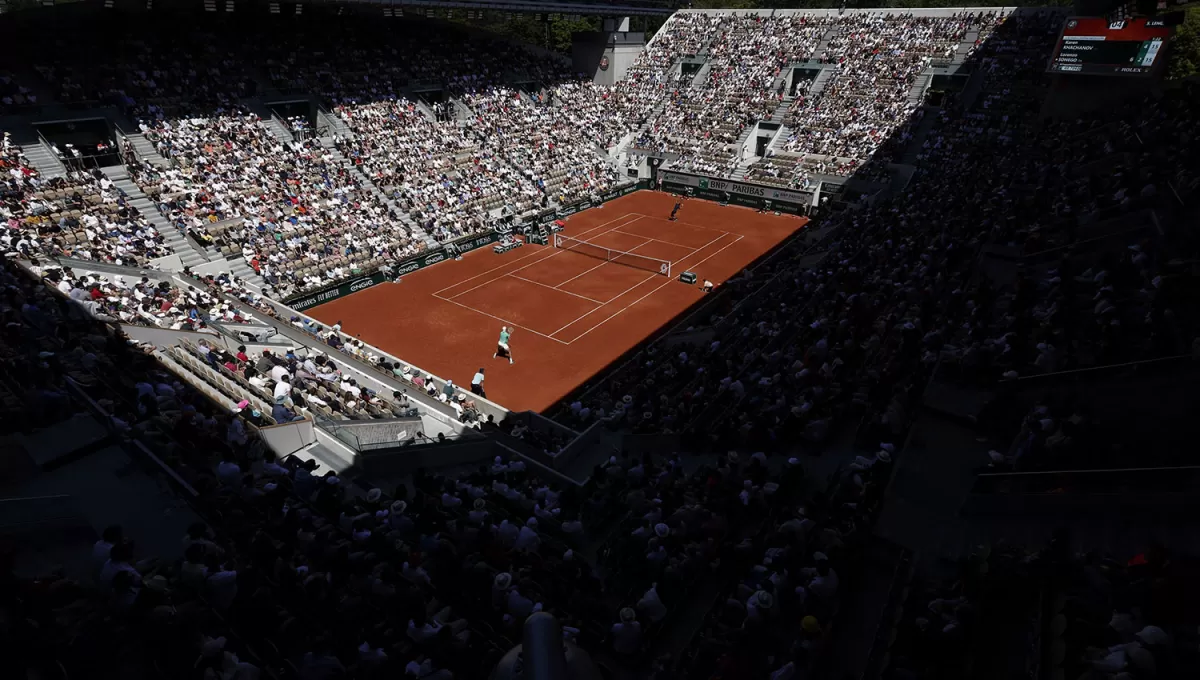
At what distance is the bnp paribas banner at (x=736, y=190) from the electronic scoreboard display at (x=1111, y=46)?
600 inches

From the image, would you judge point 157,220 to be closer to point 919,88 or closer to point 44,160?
point 44,160

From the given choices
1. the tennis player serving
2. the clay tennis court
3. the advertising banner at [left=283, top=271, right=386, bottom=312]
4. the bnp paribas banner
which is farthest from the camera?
the bnp paribas banner

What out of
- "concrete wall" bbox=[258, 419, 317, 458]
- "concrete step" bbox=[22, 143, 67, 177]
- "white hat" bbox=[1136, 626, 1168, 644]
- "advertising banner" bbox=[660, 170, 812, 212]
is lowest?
"concrete wall" bbox=[258, 419, 317, 458]

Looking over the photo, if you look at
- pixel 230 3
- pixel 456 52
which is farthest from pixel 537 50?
pixel 230 3

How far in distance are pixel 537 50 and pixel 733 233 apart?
3146 centimetres

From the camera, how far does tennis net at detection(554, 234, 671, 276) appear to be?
115 ft

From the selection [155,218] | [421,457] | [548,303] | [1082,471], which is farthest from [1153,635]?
[155,218]

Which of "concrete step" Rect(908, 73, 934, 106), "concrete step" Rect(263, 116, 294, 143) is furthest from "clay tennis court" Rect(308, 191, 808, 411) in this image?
"concrete step" Rect(908, 73, 934, 106)

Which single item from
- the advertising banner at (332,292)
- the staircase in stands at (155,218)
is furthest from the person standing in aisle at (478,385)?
the staircase in stands at (155,218)

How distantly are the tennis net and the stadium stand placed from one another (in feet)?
17.5

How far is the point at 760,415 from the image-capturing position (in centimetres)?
1362

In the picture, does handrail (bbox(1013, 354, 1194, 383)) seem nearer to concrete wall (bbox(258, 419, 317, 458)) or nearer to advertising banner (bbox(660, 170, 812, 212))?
concrete wall (bbox(258, 419, 317, 458))

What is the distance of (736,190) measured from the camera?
4588 cm

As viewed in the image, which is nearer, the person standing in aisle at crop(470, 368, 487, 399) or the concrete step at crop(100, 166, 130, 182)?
the person standing in aisle at crop(470, 368, 487, 399)
